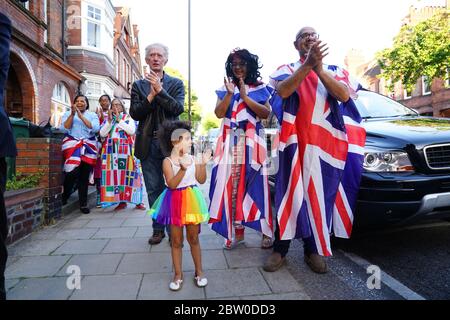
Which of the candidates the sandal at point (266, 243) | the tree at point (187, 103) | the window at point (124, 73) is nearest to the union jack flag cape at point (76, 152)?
the sandal at point (266, 243)

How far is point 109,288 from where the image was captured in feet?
7.56

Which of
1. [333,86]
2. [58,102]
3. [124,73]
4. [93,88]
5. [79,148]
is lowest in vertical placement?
[79,148]

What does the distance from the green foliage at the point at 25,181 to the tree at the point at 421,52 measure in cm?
1425

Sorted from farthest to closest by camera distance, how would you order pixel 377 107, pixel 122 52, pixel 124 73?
pixel 124 73 → pixel 122 52 → pixel 377 107

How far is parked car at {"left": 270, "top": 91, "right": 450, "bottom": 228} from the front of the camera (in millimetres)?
2654

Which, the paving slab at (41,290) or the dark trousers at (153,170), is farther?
the dark trousers at (153,170)

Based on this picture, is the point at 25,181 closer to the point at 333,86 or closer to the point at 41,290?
the point at 41,290

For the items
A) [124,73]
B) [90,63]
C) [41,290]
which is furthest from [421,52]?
[124,73]

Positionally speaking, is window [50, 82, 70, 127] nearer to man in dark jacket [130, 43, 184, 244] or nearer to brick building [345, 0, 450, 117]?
man in dark jacket [130, 43, 184, 244]

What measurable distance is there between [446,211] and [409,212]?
1.29 feet

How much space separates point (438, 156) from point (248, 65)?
6.44 ft

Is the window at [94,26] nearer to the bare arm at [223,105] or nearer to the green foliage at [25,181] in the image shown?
the green foliage at [25,181]

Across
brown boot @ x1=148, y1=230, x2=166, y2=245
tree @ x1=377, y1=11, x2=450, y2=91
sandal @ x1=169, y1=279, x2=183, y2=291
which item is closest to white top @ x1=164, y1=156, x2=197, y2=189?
sandal @ x1=169, y1=279, x2=183, y2=291

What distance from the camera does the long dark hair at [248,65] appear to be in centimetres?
316
